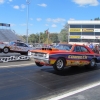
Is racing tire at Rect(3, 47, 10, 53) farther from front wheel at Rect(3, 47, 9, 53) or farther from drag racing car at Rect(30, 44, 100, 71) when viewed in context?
drag racing car at Rect(30, 44, 100, 71)

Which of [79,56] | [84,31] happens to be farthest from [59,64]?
Answer: [84,31]

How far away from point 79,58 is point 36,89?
500cm

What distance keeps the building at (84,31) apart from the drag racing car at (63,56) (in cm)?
7099

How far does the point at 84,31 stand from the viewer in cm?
8262

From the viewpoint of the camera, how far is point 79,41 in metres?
82.3

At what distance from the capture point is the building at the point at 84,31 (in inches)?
3228

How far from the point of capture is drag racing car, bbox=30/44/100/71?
9.81m

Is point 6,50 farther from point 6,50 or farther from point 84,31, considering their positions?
point 84,31

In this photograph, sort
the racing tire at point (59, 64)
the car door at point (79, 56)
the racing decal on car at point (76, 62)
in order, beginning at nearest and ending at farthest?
the racing tire at point (59, 64) → the racing decal on car at point (76, 62) → the car door at point (79, 56)

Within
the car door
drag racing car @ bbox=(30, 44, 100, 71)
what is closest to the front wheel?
drag racing car @ bbox=(30, 44, 100, 71)

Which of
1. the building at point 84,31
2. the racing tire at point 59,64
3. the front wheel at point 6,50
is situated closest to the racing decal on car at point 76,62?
the racing tire at point 59,64

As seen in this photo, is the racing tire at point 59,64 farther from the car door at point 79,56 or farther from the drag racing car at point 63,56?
the car door at point 79,56

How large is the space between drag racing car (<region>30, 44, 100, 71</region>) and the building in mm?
70985

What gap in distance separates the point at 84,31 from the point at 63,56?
74.2 meters
